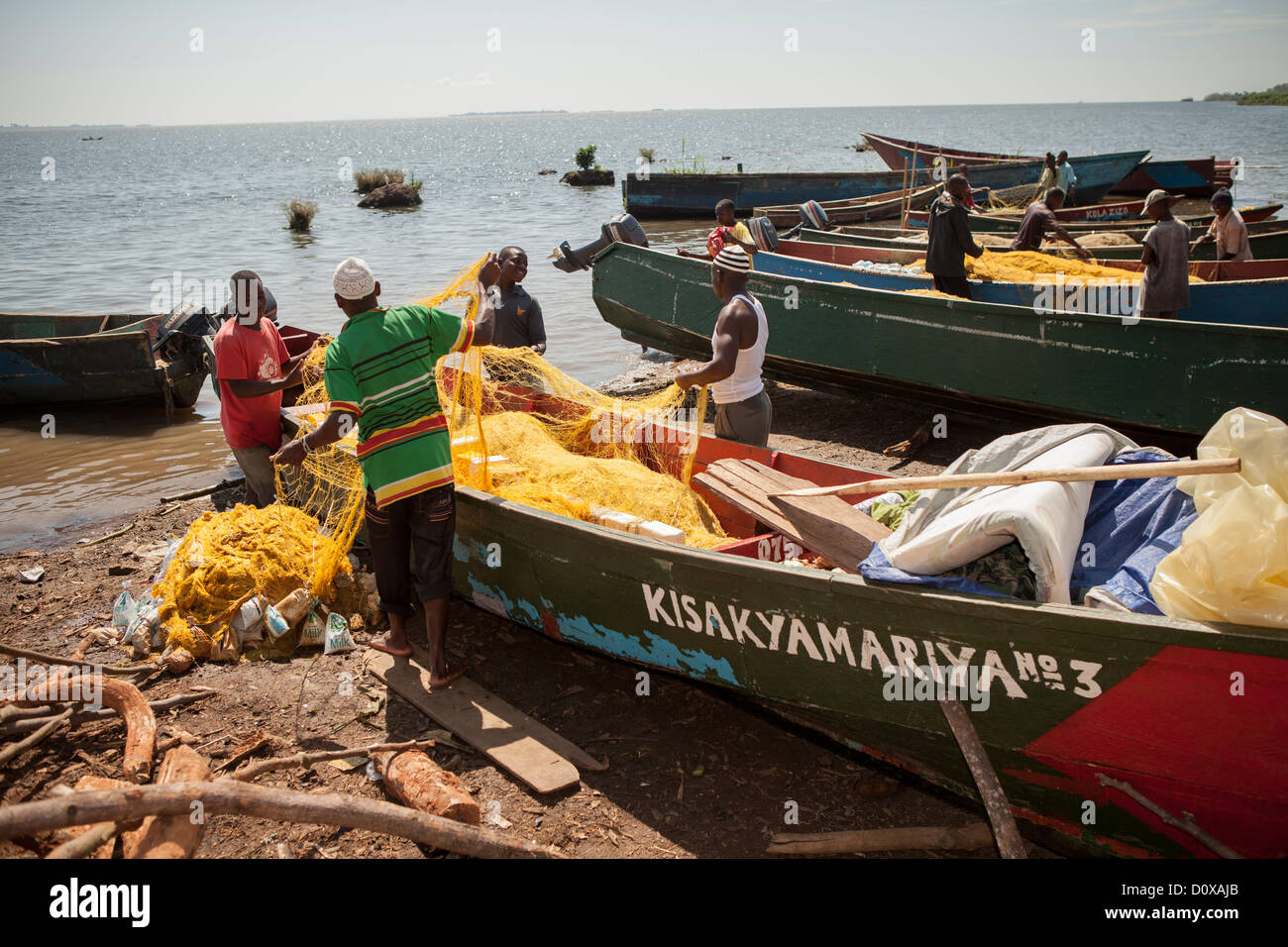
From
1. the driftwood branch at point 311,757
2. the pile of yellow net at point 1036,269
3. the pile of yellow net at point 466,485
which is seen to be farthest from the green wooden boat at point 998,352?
the driftwood branch at point 311,757

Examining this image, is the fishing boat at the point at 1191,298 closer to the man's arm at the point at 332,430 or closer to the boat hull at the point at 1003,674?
the boat hull at the point at 1003,674

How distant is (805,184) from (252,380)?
→ 25123mm

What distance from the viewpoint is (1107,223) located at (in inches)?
582

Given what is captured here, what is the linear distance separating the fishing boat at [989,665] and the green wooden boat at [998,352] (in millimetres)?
4297

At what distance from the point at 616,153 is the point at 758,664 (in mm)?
94067

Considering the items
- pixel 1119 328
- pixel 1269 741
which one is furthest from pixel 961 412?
pixel 1269 741

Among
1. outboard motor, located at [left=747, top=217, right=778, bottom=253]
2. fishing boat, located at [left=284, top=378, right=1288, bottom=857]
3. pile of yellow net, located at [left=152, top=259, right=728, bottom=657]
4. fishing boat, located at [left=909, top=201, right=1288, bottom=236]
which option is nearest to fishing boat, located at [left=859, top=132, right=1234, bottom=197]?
fishing boat, located at [left=909, top=201, right=1288, bottom=236]

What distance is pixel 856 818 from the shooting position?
3.94 metres

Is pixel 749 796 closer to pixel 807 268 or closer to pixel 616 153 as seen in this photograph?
pixel 807 268

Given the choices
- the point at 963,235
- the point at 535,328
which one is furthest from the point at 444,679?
the point at 963,235

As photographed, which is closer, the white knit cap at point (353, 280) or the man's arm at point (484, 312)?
the white knit cap at point (353, 280)

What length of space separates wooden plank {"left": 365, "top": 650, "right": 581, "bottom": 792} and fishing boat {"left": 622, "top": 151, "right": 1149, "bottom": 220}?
75.7 ft

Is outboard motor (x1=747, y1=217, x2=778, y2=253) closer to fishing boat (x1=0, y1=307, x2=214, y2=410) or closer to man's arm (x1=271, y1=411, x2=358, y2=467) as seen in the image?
fishing boat (x1=0, y1=307, x2=214, y2=410)

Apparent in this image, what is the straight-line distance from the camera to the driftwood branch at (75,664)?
4652 millimetres
